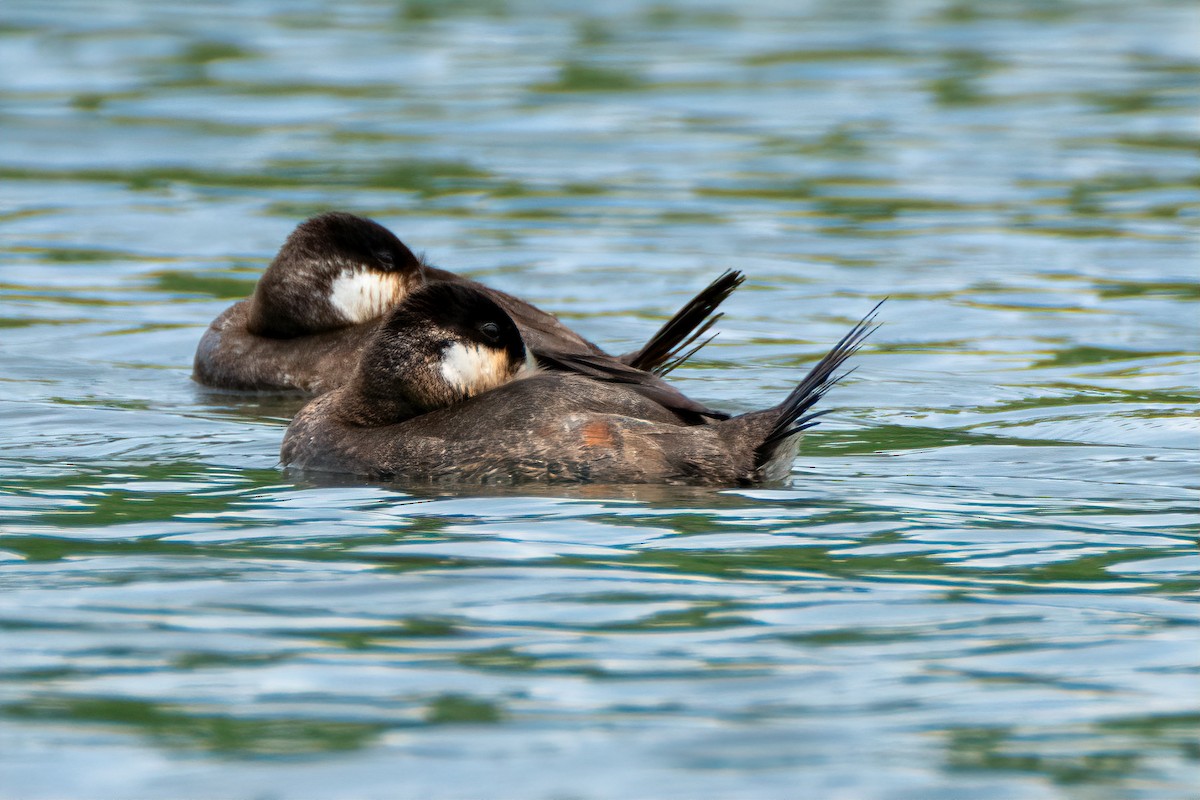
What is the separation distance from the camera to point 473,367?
7539mm

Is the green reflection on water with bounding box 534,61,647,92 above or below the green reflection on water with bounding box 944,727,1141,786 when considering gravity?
above

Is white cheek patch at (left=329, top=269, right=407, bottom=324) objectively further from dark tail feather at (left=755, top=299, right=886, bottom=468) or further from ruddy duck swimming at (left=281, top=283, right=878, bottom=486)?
dark tail feather at (left=755, top=299, right=886, bottom=468)

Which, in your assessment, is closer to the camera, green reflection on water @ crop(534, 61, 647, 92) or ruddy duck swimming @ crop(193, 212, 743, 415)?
ruddy duck swimming @ crop(193, 212, 743, 415)

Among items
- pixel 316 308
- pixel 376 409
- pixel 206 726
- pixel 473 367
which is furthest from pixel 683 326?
pixel 206 726

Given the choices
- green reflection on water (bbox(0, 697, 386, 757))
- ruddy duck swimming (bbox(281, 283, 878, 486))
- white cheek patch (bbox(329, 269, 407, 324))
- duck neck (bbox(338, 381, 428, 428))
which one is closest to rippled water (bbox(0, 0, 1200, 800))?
green reflection on water (bbox(0, 697, 386, 757))

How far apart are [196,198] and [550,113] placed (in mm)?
4401

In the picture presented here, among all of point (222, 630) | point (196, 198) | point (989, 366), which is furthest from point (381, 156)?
point (222, 630)

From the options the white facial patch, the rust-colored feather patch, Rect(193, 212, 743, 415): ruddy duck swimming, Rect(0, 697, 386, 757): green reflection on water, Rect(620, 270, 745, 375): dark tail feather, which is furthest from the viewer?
Rect(193, 212, 743, 415): ruddy duck swimming

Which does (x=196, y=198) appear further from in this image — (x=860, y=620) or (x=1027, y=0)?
(x=1027, y=0)

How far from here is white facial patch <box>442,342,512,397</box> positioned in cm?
750

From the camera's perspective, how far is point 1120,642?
5340mm

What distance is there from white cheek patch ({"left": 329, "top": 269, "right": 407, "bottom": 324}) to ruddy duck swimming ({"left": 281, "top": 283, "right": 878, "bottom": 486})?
2.15 m

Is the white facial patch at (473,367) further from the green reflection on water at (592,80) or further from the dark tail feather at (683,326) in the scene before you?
the green reflection on water at (592,80)

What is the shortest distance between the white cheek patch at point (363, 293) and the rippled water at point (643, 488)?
1.74 ft
